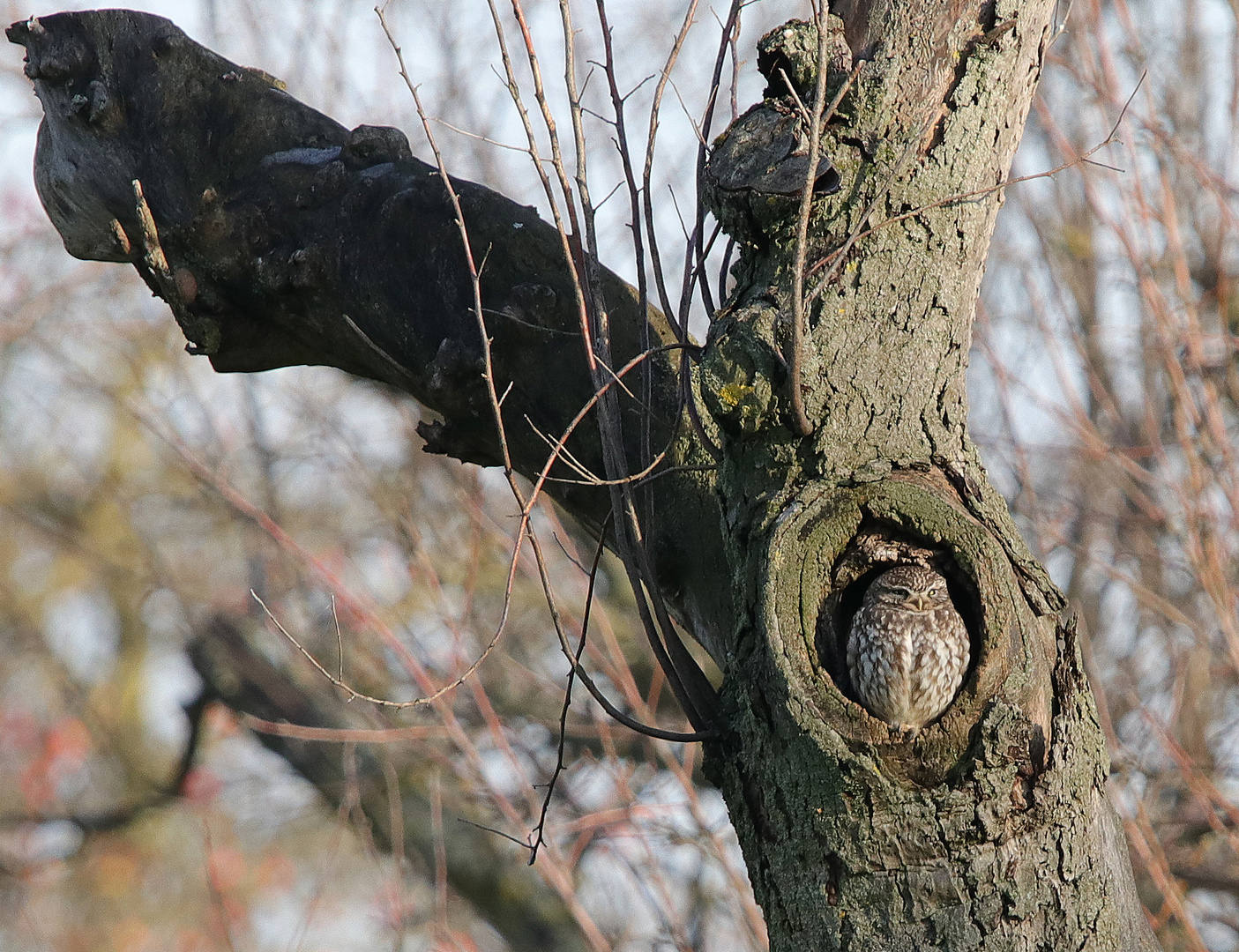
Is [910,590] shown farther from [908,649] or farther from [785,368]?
[785,368]

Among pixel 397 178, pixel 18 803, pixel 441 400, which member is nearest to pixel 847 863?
pixel 441 400

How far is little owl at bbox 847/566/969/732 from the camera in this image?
5.69 ft

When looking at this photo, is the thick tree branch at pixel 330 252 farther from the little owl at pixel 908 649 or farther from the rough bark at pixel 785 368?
the little owl at pixel 908 649

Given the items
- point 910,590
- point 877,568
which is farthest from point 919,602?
point 877,568

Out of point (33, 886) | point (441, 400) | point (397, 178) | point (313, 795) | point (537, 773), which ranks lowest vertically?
point (33, 886)

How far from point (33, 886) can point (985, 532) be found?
30.1 ft

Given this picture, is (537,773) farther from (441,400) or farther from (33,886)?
(33,886)

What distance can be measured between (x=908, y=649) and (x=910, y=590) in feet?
0.35

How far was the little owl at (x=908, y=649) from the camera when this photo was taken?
1734 millimetres

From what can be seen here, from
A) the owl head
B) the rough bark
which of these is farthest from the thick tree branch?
the owl head

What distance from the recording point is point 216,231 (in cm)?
242

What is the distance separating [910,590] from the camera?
6.46 ft

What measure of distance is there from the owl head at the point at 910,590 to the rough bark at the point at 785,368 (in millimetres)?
52

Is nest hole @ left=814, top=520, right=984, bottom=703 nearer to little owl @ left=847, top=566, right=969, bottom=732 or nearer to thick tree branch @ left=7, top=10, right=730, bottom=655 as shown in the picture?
little owl @ left=847, top=566, right=969, bottom=732
